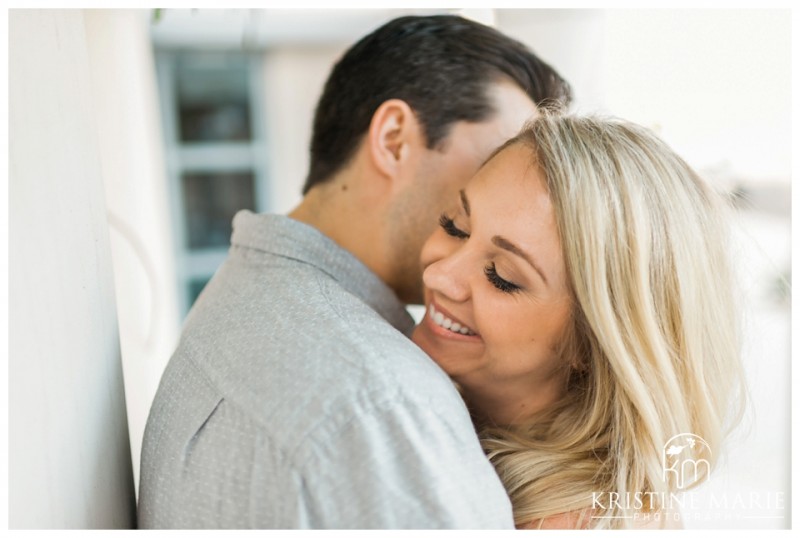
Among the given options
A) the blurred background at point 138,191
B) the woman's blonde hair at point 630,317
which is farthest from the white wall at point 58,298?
the woman's blonde hair at point 630,317

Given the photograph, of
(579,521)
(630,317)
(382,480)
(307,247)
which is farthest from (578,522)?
(307,247)

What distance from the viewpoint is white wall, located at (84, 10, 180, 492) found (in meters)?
1.41

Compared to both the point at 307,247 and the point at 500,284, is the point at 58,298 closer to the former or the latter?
the point at 307,247


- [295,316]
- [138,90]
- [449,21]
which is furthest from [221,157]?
[295,316]

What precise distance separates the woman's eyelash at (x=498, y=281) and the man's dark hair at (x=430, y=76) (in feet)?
1.29

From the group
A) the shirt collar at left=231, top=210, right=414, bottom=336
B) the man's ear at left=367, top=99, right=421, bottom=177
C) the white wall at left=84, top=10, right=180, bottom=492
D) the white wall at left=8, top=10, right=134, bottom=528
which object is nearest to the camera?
the white wall at left=8, top=10, right=134, bottom=528

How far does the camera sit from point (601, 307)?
Result: 94 cm

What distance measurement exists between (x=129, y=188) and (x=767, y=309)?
1.49 m

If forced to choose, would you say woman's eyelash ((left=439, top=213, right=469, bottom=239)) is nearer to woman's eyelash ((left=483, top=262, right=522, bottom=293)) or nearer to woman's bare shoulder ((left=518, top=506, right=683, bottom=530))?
woman's eyelash ((left=483, top=262, right=522, bottom=293))

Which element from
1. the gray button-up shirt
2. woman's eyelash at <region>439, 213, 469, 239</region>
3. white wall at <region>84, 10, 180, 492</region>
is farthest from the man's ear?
white wall at <region>84, 10, 180, 492</region>

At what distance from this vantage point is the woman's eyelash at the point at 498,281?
97cm

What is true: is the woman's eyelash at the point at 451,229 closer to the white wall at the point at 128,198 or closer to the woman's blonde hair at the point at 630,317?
the woman's blonde hair at the point at 630,317

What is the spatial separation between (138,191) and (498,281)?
93cm

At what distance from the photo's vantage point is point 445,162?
4.25ft
